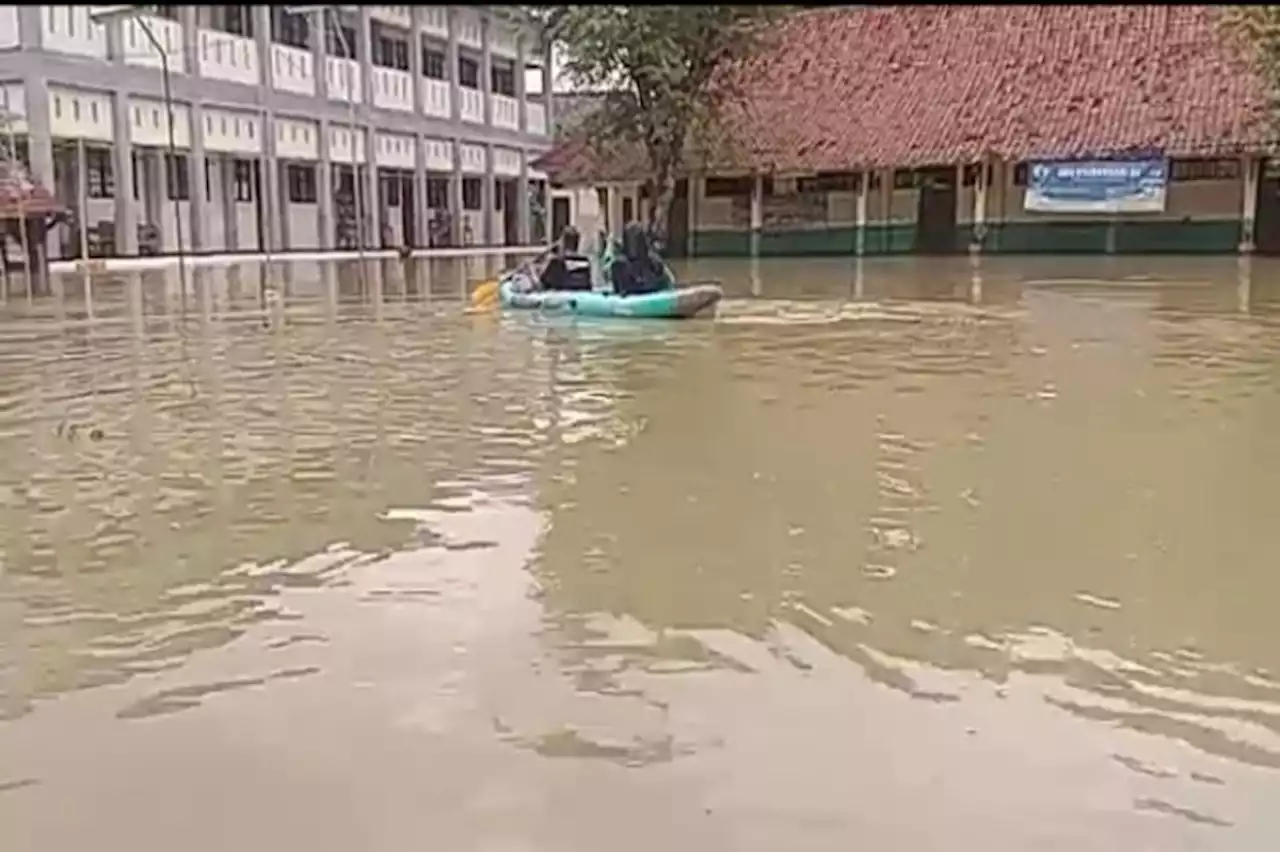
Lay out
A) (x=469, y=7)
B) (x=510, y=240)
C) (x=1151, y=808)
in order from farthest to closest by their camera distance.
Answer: (x=510, y=240) → (x=1151, y=808) → (x=469, y=7)

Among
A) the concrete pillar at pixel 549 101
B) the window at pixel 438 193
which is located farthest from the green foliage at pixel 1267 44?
the concrete pillar at pixel 549 101

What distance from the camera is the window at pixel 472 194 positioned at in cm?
5275

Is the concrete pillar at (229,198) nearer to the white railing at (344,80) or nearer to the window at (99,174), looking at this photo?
the window at (99,174)

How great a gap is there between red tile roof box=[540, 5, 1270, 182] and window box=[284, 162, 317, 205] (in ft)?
35.7

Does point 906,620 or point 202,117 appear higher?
point 202,117

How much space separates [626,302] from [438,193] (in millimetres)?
34626

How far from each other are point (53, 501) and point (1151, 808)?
5956 mm

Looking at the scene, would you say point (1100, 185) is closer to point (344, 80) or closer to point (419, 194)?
point (344, 80)

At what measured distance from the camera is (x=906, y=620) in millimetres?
5648

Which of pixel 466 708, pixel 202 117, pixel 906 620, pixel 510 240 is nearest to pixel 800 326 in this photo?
pixel 906 620

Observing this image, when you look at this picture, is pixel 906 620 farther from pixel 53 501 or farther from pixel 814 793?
pixel 53 501

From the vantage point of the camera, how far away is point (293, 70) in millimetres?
42031

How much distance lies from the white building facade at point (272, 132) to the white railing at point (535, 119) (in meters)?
0.09

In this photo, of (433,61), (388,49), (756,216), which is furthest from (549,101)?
(756,216)
